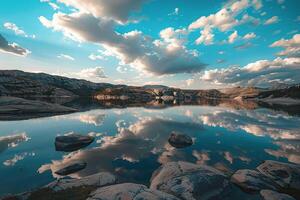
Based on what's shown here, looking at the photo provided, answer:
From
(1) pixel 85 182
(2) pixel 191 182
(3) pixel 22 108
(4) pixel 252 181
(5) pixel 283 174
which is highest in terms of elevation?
(3) pixel 22 108

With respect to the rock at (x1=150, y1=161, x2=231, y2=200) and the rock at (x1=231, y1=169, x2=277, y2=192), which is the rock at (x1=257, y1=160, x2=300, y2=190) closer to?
the rock at (x1=231, y1=169, x2=277, y2=192)

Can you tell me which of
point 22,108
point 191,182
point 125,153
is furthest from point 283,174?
point 22,108

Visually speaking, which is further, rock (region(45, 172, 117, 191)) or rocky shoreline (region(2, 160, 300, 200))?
rock (region(45, 172, 117, 191))

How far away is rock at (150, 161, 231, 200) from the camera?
13578mm

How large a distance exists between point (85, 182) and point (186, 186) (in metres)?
7.00

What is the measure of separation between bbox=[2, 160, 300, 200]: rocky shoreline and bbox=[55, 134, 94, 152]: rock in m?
10.7

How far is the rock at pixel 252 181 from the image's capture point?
14.6 metres

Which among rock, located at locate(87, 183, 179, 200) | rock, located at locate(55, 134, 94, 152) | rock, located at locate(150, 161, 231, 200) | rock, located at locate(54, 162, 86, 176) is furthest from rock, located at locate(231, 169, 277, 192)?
rock, located at locate(55, 134, 94, 152)

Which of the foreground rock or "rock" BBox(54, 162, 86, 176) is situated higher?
the foreground rock

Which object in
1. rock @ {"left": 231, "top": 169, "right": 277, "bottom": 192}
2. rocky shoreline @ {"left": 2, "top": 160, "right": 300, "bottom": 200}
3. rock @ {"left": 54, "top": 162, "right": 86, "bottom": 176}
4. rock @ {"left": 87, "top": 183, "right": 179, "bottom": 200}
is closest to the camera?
rock @ {"left": 87, "top": 183, "right": 179, "bottom": 200}

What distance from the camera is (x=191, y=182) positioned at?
14477 mm

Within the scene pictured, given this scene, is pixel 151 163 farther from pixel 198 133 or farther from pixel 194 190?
pixel 198 133

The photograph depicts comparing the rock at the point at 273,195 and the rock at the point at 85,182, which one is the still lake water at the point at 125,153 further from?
the rock at the point at 273,195

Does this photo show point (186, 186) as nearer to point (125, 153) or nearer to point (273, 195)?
point (273, 195)
